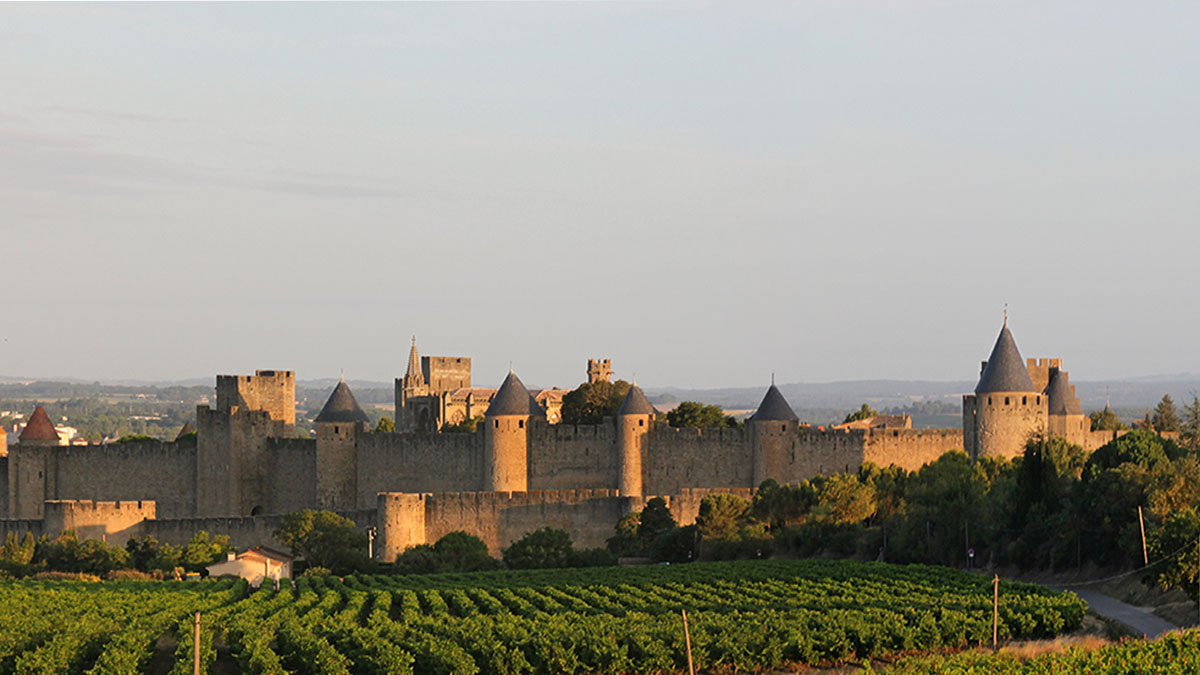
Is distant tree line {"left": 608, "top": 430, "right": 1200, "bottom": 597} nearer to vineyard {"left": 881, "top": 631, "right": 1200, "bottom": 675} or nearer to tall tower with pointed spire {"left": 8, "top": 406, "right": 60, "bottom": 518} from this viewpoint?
vineyard {"left": 881, "top": 631, "right": 1200, "bottom": 675}

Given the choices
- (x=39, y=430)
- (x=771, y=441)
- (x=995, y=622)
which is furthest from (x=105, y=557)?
(x=995, y=622)

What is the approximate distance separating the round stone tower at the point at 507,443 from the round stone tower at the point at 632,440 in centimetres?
262

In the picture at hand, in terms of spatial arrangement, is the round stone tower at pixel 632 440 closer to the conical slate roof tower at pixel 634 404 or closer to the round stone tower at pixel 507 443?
the conical slate roof tower at pixel 634 404

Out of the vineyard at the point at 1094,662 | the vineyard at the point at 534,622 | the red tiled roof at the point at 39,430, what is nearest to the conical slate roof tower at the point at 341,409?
the red tiled roof at the point at 39,430

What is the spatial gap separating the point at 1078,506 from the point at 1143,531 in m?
3.85

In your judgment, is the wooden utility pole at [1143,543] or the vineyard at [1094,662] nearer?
the vineyard at [1094,662]

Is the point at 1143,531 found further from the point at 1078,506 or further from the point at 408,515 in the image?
the point at 408,515

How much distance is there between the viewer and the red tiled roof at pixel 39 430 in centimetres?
5731

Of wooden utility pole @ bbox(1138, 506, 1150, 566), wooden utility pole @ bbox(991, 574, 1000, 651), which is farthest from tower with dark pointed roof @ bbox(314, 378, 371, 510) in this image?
wooden utility pole @ bbox(991, 574, 1000, 651)

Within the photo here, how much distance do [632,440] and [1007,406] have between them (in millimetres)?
10088

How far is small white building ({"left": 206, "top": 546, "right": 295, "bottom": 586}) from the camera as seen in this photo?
4275 centimetres

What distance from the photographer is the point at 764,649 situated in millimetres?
27578

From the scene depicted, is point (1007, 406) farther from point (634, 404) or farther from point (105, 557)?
point (105, 557)

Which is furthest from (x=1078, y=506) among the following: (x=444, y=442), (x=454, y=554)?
(x=444, y=442)
